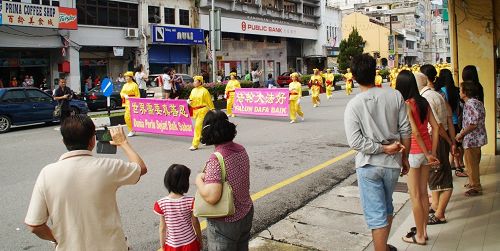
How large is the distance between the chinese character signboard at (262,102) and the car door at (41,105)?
19.5 feet

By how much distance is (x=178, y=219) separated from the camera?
3.36 meters

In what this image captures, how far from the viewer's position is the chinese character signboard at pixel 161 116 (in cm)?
1098

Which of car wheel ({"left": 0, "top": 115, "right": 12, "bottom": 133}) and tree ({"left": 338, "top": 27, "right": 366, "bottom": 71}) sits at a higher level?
tree ({"left": 338, "top": 27, "right": 366, "bottom": 71})

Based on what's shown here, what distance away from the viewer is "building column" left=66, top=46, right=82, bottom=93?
1005 inches

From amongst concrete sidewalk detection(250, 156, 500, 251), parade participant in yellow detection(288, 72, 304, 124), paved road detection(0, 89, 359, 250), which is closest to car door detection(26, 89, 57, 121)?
paved road detection(0, 89, 359, 250)

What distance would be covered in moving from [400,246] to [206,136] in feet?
7.84

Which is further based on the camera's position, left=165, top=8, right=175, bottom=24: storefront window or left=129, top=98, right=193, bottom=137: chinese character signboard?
left=165, top=8, right=175, bottom=24: storefront window

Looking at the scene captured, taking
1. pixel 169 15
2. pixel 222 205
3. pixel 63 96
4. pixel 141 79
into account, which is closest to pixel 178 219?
pixel 222 205

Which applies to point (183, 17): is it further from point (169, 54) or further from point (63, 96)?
point (63, 96)

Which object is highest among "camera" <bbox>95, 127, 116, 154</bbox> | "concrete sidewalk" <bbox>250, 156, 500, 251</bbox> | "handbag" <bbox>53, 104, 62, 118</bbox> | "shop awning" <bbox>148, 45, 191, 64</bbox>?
"shop awning" <bbox>148, 45, 191, 64</bbox>

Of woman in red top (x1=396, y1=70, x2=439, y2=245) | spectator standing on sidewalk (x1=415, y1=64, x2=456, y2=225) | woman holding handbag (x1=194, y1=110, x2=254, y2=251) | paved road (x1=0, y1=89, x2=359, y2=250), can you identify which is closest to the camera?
woman holding handbag (x1=194, y1=110, x2=254, y2=251)

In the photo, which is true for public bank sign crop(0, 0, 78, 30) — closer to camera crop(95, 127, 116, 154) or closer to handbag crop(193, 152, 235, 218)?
camera crop(95, 127, 116, 154)

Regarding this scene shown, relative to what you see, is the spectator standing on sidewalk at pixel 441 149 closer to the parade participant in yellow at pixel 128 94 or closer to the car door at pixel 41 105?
the parade participant in yellow at pixel 128 94

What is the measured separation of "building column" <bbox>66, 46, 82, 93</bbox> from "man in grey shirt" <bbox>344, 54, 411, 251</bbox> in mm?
24276
